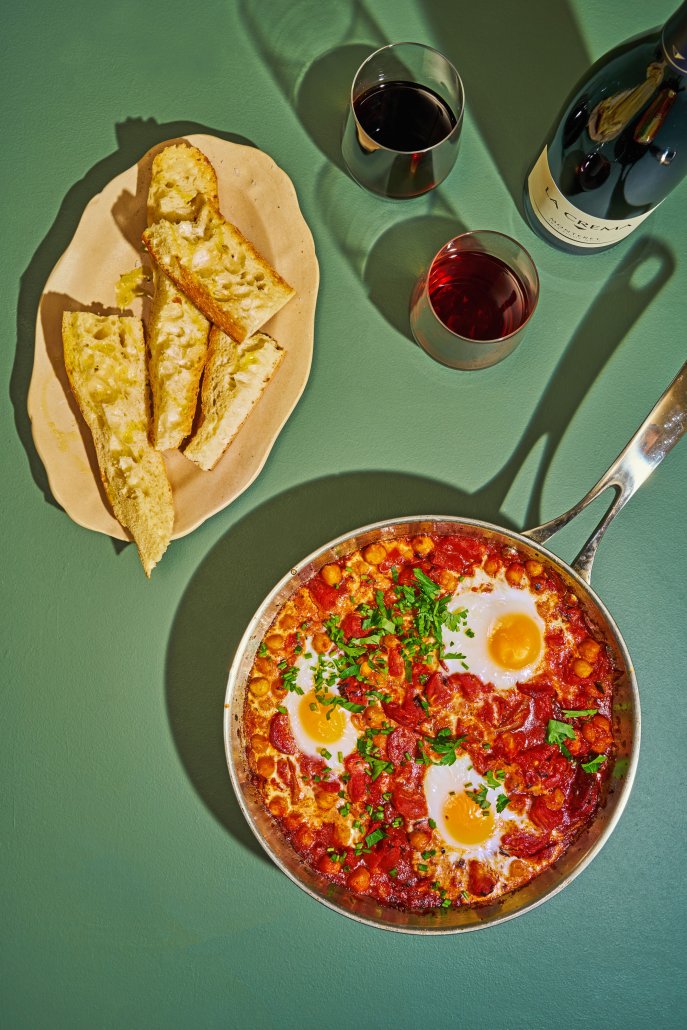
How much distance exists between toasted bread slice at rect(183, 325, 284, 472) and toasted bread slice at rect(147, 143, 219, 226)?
0.56m

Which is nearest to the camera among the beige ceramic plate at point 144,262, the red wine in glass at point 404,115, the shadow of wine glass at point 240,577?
the red wine in glass at point 404,115

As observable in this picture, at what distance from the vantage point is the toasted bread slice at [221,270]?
10.5 ft

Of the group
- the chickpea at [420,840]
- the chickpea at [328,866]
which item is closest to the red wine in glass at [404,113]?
the chickpea at [420,840]

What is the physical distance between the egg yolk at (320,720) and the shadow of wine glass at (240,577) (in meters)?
0.44

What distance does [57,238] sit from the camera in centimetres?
352

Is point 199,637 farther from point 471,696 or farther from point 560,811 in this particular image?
point 560,811

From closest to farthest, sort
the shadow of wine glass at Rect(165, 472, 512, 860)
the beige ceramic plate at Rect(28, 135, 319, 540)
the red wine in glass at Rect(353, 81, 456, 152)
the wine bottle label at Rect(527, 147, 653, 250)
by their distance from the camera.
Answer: the wine bottle label at Rect(527, 147, 653, 250) → the red wine in glass at Rect(353, 81, 456, 152) → the beige ceramic plate at Rect(28, 135, 319, 540) → the shadow of wine glass at Rect(165, 472, 512, 860)

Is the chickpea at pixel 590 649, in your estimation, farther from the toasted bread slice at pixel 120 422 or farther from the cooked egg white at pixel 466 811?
the toasted bread slice at pixel 120 422

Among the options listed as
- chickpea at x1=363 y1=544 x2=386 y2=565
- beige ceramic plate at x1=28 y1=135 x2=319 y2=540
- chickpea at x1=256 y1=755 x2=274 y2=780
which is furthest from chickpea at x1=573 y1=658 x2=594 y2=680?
beige ceramic plate at x1=28 y1=135 x2=319 y2=540

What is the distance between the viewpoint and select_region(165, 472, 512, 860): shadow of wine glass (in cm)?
347

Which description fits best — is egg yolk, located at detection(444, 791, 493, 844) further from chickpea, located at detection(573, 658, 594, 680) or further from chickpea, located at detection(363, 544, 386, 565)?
chickpea, located at detection(363, 544, 386, 565)

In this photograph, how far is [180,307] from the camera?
10.7 feet

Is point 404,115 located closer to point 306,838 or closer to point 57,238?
point 57,238

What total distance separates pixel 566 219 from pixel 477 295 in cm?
44
